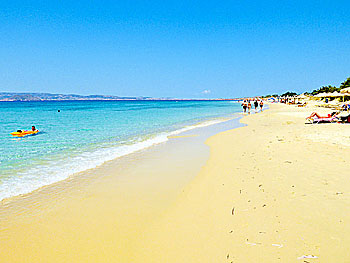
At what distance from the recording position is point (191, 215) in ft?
13.8

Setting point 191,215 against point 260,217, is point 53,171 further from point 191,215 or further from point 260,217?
point 260,217

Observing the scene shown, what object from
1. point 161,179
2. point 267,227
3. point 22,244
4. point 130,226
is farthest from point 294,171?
point 22,244

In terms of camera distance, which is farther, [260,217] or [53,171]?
[53,171]

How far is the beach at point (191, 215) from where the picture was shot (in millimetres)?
3109

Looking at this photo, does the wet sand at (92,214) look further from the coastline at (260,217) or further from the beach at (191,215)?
the coastline at (260,217)

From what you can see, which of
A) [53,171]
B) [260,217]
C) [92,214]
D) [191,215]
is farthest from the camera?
[53,171]

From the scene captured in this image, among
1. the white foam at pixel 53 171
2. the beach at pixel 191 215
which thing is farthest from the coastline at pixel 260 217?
the white foam at pixel 53 171

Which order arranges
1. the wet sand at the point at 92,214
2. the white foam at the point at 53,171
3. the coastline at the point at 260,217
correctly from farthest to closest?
the white foam at the point at 53,171 → the wet sand at the point at 92,214 → the coastline at the point at 260,217

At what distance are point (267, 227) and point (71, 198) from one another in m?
4.11

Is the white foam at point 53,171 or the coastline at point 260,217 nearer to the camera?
the coastline at point 260,217

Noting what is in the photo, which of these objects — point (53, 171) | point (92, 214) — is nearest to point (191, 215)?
point (92, 214)

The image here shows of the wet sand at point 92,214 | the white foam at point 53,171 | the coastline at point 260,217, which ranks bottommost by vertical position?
the white foam at point 53,171

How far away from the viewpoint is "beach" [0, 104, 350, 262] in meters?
3.11

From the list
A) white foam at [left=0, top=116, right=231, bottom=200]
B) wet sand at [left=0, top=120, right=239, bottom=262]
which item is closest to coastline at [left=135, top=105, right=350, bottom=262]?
wet sand at [left=0, top=120, right=239, bottom=262]
